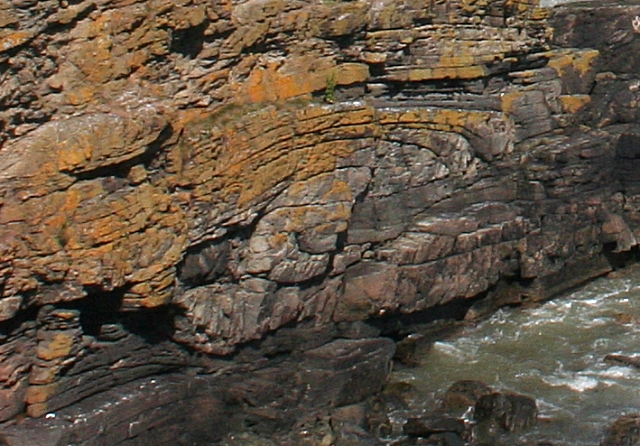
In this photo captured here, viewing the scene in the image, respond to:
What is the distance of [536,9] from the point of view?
20.9 meters

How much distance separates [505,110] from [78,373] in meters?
8.62

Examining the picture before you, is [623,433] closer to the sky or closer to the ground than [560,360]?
closer to the sky

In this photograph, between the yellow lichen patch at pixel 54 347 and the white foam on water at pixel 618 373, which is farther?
the white foam on water at pixel 618 373

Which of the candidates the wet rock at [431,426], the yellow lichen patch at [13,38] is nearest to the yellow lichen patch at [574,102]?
the wet rock at [431,426]

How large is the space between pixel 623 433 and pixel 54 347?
7.42 m

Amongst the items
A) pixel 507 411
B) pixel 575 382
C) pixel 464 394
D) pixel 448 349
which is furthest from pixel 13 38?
pixel 575 382

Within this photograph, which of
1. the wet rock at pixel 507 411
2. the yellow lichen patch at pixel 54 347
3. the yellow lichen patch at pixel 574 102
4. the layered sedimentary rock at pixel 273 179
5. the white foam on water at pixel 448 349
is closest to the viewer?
the layered sedimentary rock at pixel 273 179

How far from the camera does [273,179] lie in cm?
1714

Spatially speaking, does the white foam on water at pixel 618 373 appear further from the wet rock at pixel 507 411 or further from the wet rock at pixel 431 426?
the wet rock at pixel 431 426

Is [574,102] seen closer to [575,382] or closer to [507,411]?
[575,382]

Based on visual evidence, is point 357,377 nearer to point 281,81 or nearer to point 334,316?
point 334,316

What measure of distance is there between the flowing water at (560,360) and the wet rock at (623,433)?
0.81 ft

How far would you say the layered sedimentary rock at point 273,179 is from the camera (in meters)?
15.1

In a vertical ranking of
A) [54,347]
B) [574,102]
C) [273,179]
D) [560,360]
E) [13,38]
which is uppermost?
[13,38]
